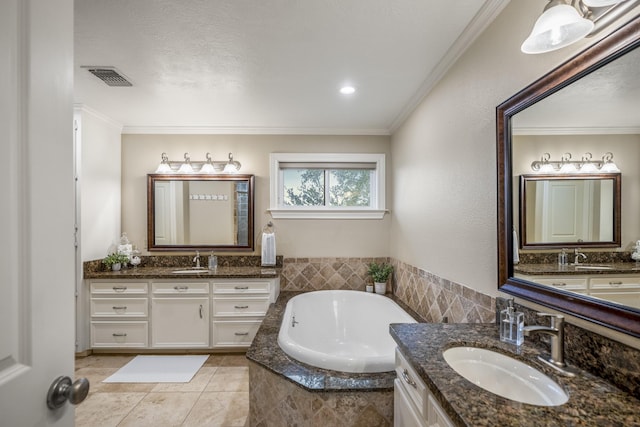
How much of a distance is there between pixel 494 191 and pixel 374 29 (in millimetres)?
1166

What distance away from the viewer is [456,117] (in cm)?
211

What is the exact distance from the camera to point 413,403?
1.24 meters

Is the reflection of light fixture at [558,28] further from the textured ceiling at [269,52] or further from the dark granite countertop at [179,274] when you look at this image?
the dark granite countertop at [179,274]

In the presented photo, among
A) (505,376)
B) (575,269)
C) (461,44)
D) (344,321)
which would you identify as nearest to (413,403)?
(505,376)

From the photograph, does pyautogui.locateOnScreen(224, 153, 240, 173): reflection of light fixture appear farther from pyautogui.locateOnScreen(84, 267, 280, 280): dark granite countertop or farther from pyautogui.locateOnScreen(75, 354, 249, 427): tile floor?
pyautogui.locateOnScreen(75, 354, 249, 427): tile floor

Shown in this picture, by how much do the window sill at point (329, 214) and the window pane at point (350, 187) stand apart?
15 centimetres

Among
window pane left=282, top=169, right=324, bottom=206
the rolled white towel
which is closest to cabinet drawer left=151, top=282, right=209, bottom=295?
the rolled white towel

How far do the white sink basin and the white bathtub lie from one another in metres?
1.28

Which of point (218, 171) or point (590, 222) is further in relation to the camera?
point (218, 171)

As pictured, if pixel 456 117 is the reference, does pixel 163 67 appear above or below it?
above

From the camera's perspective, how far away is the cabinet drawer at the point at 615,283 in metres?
0.96

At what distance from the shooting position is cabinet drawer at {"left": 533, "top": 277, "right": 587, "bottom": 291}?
114 cm

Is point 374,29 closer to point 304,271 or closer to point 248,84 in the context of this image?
point 248,84

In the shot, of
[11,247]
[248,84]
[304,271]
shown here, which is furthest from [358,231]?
[11,247]
